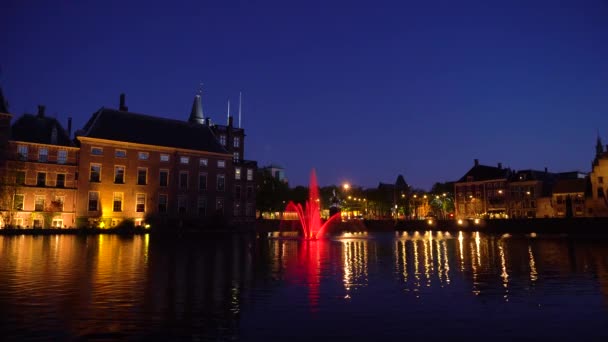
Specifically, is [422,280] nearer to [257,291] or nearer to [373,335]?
[257,291]

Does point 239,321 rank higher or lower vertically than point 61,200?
lower

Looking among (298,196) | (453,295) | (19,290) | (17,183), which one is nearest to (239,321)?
(453,295)

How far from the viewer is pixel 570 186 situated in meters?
101

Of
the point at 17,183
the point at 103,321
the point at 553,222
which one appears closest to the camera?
the point at 103,321

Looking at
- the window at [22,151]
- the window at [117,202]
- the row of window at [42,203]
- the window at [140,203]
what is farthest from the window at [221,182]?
the window at [22,151]

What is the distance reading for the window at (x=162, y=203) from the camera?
74688 mm

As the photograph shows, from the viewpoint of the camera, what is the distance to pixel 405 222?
95625mm

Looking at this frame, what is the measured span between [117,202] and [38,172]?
11.4 meters

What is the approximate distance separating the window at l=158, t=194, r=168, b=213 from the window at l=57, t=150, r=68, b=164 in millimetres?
14791

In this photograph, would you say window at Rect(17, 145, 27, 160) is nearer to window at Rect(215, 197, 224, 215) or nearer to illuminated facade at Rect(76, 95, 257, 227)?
illuminated facade at Rect(76, 95, 257, 227)

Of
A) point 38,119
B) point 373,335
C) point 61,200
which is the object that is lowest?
point 373,335

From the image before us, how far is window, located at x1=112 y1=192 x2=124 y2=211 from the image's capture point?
6994cm

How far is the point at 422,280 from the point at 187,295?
8.42m

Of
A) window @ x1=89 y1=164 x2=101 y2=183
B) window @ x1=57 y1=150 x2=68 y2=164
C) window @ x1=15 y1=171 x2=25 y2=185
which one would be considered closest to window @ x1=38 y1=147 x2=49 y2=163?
window @ x1=57 y1=150 x2=68 y2=164
